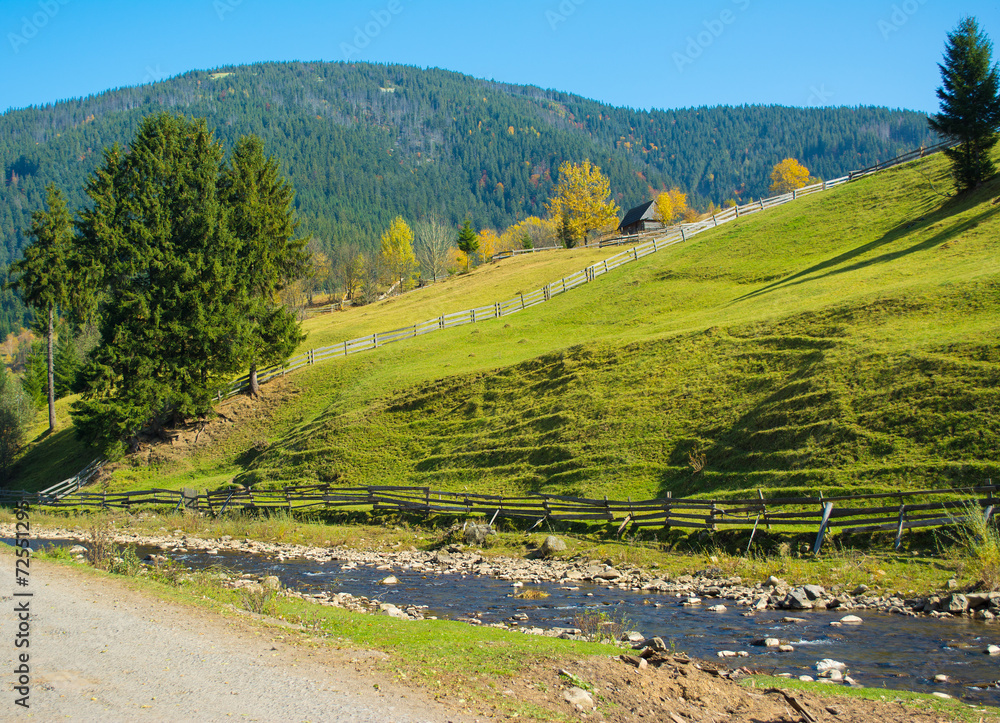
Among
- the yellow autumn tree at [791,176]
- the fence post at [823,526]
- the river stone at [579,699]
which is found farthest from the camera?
the yellow autumn tree at [791,176]

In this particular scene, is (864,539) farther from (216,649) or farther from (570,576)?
(216,649)

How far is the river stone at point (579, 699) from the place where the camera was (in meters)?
7.76

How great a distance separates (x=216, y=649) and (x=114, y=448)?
33798mm

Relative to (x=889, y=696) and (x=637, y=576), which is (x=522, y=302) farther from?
(x=889, y=696)

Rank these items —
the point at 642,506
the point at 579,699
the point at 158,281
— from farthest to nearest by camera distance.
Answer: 1. the point at 158,281
2. the point at 642,506
3. the point at 579,699

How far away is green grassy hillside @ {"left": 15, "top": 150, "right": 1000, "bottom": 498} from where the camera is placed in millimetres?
20578

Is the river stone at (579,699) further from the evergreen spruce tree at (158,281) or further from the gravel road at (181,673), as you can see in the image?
the evergreen spruce tree at (158,281)

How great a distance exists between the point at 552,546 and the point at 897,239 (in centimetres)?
3233

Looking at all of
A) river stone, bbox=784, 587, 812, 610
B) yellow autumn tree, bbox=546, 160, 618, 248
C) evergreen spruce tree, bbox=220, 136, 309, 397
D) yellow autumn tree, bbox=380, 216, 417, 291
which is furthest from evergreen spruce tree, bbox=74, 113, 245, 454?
yellow autumn tree, bbox=380, 216, 417, 291

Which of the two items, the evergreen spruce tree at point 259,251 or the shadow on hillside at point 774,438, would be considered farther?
the evergreen spruce tree at point 259,251

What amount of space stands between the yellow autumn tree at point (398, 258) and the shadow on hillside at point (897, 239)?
227 feet

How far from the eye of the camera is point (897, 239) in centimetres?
3994

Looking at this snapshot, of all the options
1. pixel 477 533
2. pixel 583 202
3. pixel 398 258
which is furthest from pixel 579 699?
pixel 398 258

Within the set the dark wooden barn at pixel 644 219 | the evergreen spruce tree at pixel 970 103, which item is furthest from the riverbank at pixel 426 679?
the dark wooden barn at pixel 644 219
